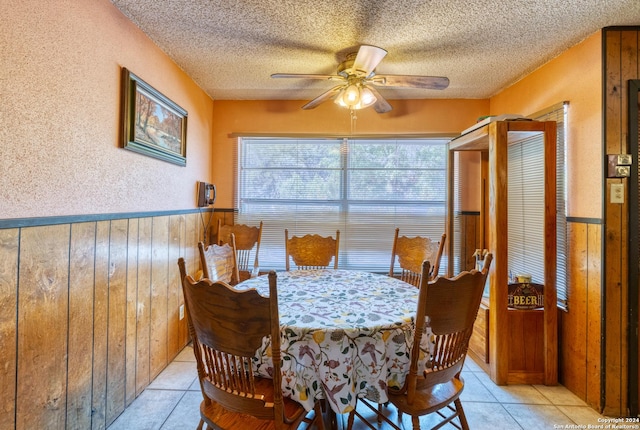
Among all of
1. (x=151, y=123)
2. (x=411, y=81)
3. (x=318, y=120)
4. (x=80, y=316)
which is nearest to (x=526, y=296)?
(x=411, y=81)

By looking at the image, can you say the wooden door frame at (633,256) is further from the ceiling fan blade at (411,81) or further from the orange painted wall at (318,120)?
the orange painted wall at (318,120)

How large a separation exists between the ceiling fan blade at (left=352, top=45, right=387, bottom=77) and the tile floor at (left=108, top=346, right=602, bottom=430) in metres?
2.15

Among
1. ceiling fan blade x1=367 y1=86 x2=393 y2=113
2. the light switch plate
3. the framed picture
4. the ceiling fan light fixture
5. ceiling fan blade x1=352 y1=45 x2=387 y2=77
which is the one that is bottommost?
the light switch plate

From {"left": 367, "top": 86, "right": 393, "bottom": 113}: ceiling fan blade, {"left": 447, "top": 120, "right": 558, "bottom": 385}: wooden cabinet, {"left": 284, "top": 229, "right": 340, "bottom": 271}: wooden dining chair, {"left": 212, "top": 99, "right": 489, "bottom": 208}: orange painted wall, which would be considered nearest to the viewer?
{"left": 447, "top": 120, "right": 558, "bottom": 385}: wooden cabinet

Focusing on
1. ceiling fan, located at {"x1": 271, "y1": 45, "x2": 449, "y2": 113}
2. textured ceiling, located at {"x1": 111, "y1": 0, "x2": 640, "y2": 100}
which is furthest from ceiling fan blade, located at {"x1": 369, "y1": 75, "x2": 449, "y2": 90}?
textured ceiling, located at {"x1": 111, "y1": 0, "x2": 640, "y2": 100}

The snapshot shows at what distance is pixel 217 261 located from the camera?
187 cm

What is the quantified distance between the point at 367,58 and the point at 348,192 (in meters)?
1.52

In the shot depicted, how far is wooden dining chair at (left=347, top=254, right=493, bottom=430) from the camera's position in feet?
3.82

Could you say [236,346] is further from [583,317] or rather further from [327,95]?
[583,317]

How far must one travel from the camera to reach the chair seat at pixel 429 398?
1229 mm

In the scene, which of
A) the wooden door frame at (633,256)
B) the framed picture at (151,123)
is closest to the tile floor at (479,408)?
the wooden door frame at (633,256)

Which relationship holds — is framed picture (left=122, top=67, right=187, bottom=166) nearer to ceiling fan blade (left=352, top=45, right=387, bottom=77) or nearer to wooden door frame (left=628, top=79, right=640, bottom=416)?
ceiling fan blade (left=352, top=45, right=387, bottom=77)

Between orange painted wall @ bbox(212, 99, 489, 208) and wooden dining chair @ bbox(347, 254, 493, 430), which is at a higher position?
orange painted wall @ bbox(212, 99, 489, 208)

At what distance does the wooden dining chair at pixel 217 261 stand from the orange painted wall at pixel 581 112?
2415mm
